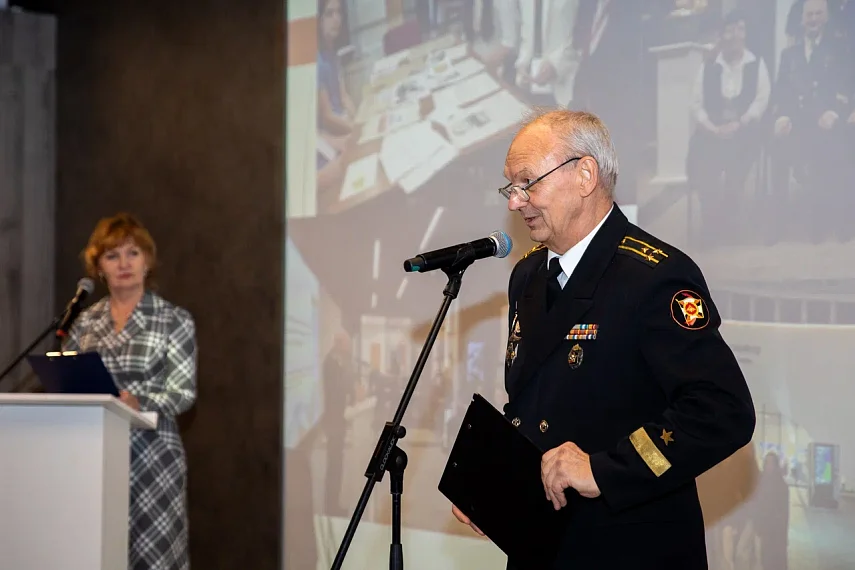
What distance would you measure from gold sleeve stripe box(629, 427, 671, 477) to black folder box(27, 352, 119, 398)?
213 cm

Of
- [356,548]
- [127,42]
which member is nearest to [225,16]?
[127,42]

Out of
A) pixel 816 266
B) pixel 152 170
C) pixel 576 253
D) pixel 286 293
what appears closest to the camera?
pixel 576 253

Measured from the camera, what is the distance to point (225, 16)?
480 cm

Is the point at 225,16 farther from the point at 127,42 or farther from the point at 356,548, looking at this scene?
the point at 356,548

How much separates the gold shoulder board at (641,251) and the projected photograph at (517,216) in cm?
126

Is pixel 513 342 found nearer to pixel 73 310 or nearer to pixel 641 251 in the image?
pixel 641 251

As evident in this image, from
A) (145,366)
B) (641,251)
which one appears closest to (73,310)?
(145,366)

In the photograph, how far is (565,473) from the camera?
71.2 inches

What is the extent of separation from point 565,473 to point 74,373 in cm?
213

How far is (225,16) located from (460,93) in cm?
151

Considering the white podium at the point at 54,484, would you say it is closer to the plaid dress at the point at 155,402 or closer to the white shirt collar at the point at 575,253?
the plaid dress at the point at 155,402

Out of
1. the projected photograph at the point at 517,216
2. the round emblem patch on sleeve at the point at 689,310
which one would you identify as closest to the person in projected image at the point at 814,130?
the projected photograph at the point at 517,216

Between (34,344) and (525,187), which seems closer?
(525,187)

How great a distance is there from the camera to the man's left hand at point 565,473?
1.80 metres
